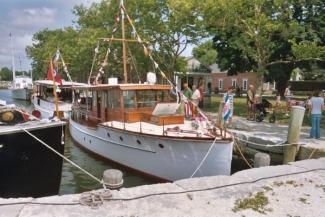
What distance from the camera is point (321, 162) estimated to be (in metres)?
8.80

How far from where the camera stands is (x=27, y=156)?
26.1 feet

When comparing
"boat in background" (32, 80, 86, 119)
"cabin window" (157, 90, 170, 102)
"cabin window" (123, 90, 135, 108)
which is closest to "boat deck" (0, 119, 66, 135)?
"cabin window" (123, 90, 135, 108)

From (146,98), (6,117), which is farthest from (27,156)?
(146,98)

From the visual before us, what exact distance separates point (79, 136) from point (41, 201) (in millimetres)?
10878

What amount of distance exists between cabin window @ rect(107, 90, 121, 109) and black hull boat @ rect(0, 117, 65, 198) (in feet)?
13.8

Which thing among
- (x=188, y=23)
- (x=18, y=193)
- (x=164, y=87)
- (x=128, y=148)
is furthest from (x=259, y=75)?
(x=18, y=193)

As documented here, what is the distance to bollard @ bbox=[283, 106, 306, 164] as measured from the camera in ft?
37.2

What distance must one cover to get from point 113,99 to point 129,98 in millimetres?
737

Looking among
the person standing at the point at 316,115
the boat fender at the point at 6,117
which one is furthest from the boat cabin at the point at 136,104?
the person standing at the point at 316,115

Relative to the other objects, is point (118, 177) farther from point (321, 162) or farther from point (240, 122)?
point (240, 122)

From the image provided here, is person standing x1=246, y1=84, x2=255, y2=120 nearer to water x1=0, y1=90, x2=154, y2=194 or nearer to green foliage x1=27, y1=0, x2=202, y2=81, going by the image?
green foliage x1=27, y1=0, x2=202, y2=81

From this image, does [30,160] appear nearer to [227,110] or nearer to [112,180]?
[112,180]

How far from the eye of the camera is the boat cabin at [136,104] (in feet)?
39.3

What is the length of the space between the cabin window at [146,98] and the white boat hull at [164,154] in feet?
5.04
